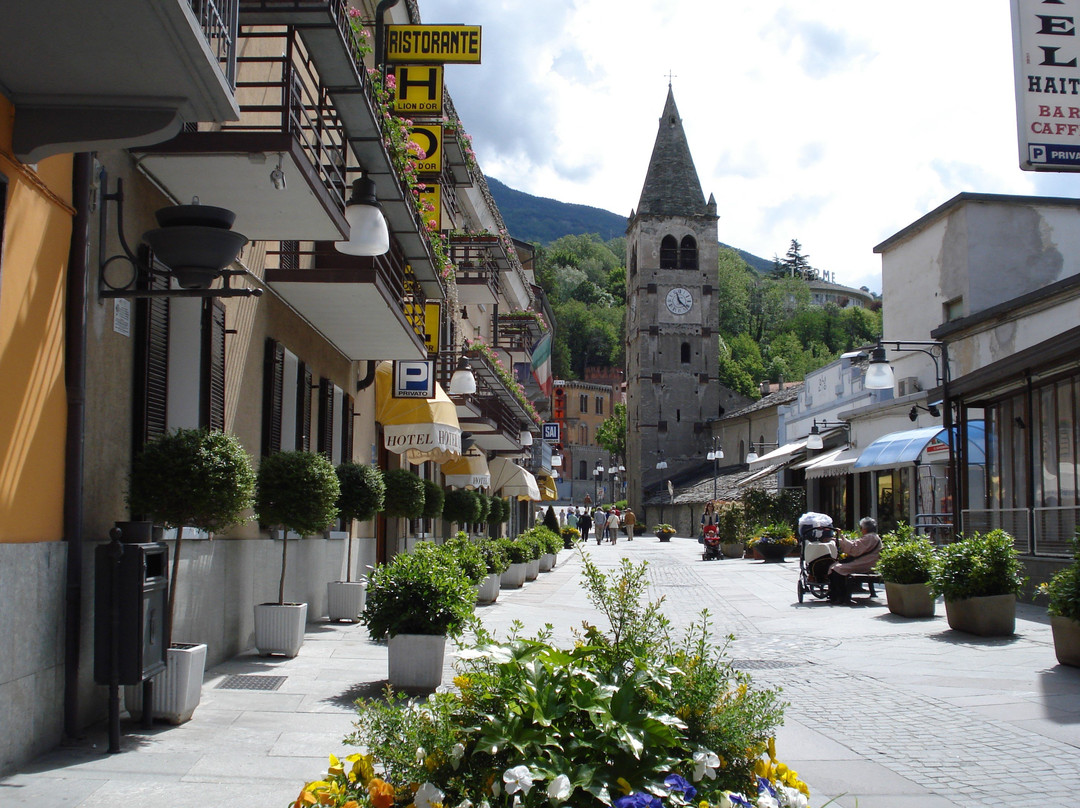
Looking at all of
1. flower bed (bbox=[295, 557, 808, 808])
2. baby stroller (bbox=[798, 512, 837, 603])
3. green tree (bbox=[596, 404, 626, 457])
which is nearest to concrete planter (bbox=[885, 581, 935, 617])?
baby stroller (bbox=[798, 512, 837, 603])

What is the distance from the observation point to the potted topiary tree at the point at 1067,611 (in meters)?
9.76

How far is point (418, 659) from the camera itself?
8906mm

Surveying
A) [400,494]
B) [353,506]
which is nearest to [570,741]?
[353,506]

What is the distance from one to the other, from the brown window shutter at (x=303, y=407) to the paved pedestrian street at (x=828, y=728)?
2454 mm

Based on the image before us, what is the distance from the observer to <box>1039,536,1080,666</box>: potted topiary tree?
9758 millimetres

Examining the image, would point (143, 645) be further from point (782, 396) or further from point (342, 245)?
point (782, 396)

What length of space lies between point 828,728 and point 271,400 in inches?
293

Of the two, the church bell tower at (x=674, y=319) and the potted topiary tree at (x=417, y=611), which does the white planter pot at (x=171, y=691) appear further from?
the church bell tower at (x=674, y=319)

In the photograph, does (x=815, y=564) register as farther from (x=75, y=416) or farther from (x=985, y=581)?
(x=75, y=416)

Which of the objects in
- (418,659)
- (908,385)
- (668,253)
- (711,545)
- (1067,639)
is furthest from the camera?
(668,253)

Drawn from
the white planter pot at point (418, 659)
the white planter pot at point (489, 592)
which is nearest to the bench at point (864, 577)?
the white planter pot at point (489, 592)

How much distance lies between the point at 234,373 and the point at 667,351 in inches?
3094

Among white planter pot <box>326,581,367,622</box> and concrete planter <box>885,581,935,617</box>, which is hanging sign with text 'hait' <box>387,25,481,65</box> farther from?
concrete planter <box>885,581,935,617</box>

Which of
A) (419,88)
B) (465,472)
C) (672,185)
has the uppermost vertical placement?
(672,185)
